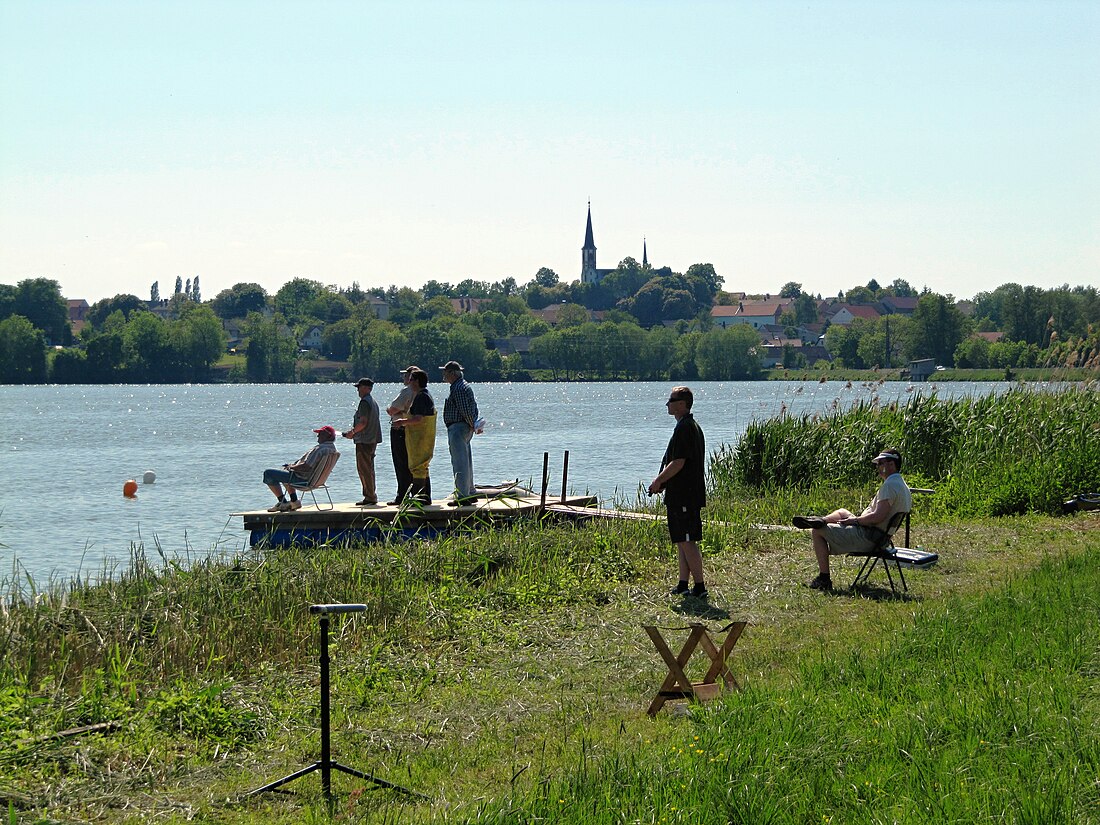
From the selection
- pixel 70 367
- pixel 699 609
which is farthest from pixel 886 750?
pixel 70 367

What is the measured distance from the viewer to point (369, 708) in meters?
7.11

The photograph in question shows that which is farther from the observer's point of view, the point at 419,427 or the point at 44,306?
the point at 44,306

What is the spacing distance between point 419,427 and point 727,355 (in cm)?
10026

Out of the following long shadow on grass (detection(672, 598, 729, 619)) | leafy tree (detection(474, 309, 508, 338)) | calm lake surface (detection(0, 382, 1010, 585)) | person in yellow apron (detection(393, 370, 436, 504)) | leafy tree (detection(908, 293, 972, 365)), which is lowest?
calm lake surface (detection(0, 382, 1010, 585))

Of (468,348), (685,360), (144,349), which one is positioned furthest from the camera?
(468,348)

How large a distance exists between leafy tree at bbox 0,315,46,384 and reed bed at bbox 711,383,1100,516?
10736 cm

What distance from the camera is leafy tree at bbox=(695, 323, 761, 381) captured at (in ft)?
370

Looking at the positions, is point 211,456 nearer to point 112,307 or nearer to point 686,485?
point 686,485

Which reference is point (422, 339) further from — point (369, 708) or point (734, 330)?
point (369, 708)

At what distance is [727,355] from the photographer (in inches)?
4444

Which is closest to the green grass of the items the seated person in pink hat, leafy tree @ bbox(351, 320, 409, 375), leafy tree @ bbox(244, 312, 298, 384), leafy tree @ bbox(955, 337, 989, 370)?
the seated person in pink hat

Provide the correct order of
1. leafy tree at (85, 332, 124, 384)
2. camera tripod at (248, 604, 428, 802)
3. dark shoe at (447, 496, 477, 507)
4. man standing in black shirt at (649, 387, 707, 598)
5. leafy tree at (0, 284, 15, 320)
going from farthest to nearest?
leafy tree at (0, 284, 15, 320), leafy tree at (85, 332, 124, 384), dark shoe at (447, 496, 477, 507), man standing in black shirt at (649, 387, 707, 598), camera tripod at (248, 604, 428, 802)

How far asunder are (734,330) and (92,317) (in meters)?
86.2

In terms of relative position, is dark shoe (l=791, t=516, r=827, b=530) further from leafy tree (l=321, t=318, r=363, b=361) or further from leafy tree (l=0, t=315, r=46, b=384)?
leafy tree (l=321, t=318, r=363, b=361)
